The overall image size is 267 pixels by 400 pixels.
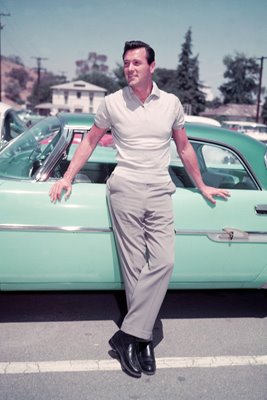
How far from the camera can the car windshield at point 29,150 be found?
307cm

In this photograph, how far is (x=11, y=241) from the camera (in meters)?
2.75

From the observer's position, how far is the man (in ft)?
8.43

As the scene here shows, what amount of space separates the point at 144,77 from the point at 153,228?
2.78 feet

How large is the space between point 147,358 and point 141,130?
4.29 ft

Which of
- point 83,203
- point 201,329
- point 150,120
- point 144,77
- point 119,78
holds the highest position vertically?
point 119,78

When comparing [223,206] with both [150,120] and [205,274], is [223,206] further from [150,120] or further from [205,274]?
[150,120]

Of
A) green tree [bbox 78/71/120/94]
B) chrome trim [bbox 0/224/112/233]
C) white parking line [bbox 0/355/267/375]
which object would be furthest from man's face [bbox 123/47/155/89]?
green tree [bbox 78/71/120/94]

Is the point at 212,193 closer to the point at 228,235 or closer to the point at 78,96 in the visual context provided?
the point at 228,235

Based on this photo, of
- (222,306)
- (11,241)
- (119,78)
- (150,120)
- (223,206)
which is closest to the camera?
(150,120)

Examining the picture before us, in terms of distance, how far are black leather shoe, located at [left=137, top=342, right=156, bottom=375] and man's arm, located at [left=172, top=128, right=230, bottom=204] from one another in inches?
38.0

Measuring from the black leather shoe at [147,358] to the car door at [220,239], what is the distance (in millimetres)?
466

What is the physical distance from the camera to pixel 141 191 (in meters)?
2.58

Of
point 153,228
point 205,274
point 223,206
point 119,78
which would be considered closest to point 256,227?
point 223,206

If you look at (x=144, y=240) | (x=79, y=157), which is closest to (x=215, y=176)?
(x=144, y=240)
